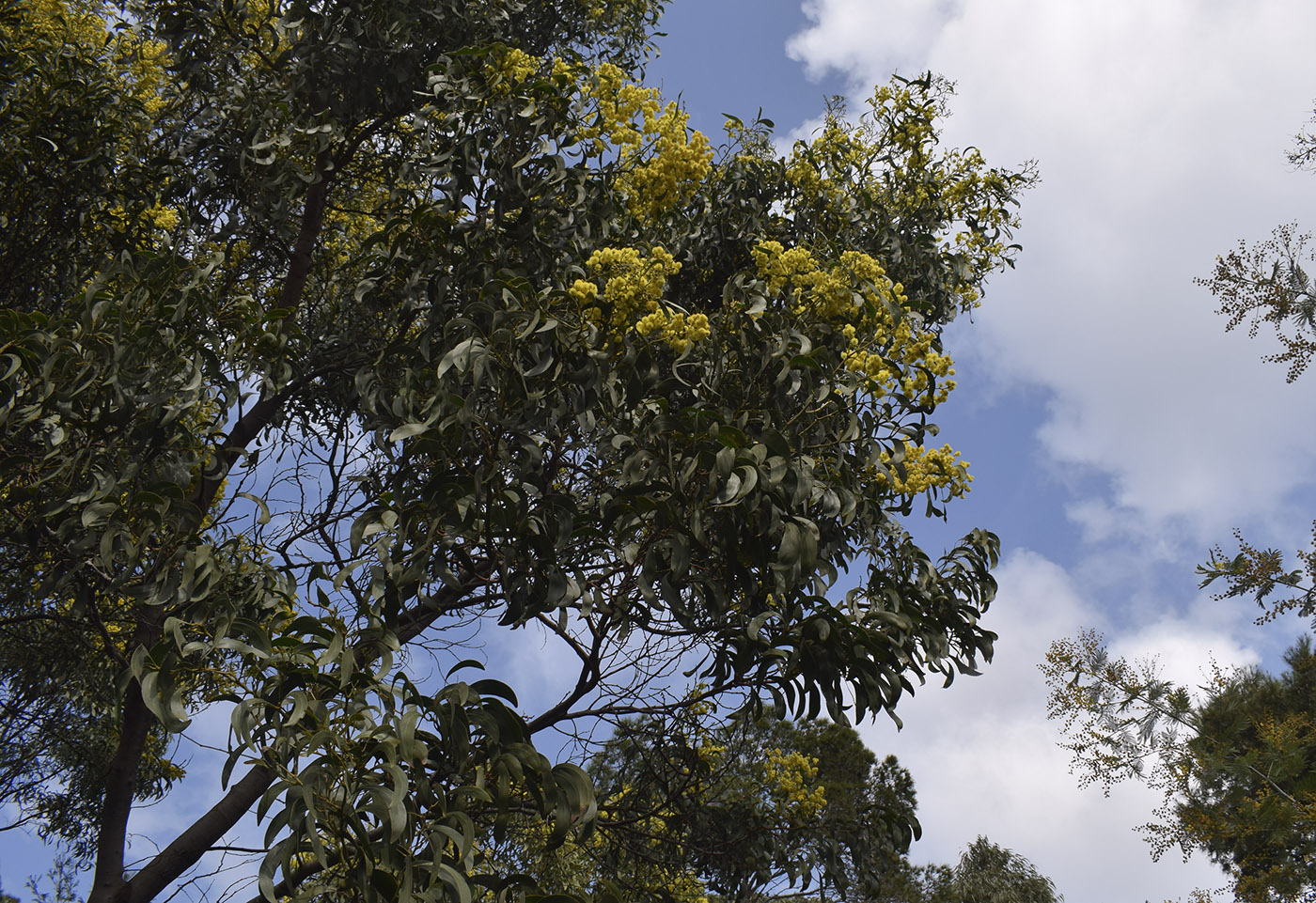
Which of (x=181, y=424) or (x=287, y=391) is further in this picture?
(x=287, y=391)

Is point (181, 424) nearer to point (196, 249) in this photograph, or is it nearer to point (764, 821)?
point (196, 249)

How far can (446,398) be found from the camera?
3111 mm

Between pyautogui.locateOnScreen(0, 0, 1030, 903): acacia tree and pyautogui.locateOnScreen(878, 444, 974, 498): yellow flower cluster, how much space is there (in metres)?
0.02

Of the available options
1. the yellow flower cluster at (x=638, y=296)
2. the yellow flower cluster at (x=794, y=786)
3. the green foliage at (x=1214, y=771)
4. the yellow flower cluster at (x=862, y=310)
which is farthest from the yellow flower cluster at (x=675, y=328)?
the green foliage at (x=1214, y=771)

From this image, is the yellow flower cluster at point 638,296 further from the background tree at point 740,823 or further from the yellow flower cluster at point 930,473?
the background tree at point 740,823

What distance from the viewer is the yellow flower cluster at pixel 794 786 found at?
5.23m

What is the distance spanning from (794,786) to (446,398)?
10.8 feet

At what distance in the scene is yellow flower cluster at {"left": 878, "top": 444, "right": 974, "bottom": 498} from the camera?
12.0 feet

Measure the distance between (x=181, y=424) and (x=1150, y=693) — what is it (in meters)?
12.3

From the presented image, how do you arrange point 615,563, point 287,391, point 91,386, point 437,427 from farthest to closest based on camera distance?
point 287,391 < point 615,563 < point 91,386 < point 437,427

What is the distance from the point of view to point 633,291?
3.21 metres

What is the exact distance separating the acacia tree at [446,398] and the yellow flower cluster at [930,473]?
0.05ft

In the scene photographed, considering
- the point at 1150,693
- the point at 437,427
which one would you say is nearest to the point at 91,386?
the point at 437,427

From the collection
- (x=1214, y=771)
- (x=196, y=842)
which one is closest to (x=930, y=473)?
(x=196, y=842)
